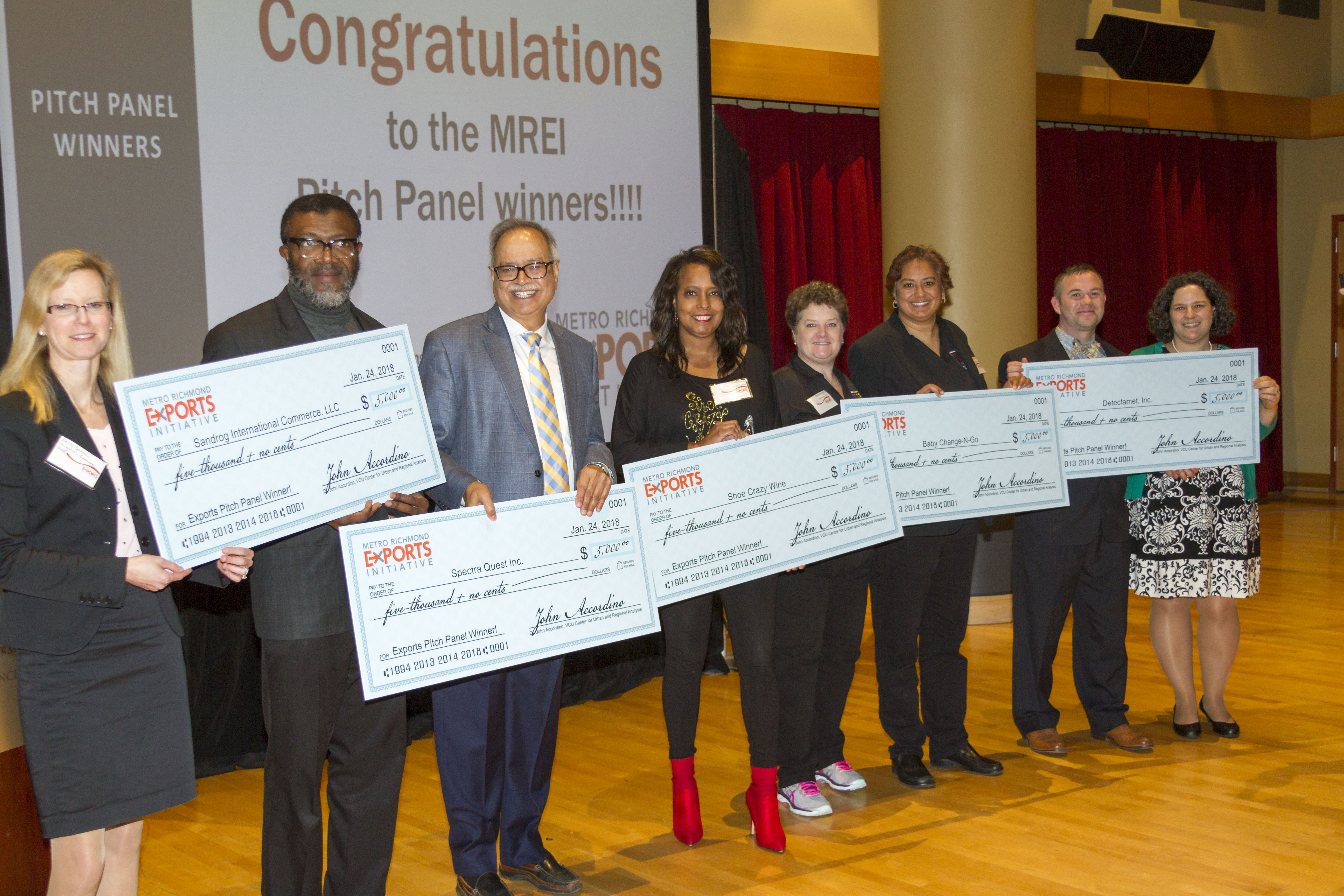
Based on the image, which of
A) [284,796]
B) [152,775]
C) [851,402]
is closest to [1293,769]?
[851,402]

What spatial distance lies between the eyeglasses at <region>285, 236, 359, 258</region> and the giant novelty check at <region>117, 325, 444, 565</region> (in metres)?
0.20

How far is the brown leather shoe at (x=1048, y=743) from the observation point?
4.18m

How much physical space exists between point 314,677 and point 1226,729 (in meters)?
3.39

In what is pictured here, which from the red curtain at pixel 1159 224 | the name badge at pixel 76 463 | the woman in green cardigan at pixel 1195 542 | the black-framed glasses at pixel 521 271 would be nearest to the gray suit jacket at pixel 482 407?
the black-framed glasses at pixel 521 271

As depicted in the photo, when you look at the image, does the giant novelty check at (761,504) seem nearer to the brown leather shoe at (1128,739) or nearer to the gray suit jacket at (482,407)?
the gray suit jacket at (482,407)

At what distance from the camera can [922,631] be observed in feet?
12.9

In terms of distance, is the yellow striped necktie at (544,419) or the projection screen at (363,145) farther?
the projection screen at (363,145)

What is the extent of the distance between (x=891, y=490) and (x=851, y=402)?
0.29 meters

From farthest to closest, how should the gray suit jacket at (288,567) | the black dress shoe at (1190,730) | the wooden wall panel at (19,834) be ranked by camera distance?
1. the black dress shoe at (1190,730)
2. the wooden wall panel at (19,834)
3. the gray suit jacket at (288,567)

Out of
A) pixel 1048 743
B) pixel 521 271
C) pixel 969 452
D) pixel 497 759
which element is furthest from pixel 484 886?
pixel 1048 743

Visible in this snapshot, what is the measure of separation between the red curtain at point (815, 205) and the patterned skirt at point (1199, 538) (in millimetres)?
3347

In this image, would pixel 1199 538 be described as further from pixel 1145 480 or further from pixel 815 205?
pixel 815 205

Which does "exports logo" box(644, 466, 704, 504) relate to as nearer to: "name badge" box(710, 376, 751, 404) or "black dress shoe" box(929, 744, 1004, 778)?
"name badge" box(710, 376, 751, 404)

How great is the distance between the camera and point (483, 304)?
16.1 feet
